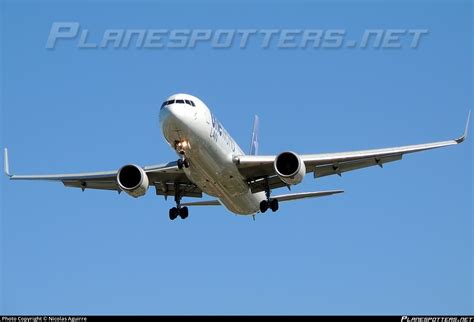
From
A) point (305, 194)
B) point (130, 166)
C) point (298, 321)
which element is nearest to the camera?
point (298, 321)

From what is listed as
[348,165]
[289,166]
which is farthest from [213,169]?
[348,165]

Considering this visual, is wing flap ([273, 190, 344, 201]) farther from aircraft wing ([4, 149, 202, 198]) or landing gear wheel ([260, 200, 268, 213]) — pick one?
aircraft wing ([4, 149, 202, 198])

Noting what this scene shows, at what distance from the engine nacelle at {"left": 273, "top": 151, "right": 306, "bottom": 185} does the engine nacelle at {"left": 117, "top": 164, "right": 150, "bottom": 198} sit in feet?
18.1

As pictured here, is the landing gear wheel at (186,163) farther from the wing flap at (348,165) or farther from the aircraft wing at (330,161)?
the wing flap at (348,165)

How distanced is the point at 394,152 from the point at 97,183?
13635 mm

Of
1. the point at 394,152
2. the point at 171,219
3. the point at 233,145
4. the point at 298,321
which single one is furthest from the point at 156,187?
the point at 298,321

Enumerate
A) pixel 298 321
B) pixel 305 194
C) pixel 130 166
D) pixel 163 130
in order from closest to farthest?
pixel 298 321 < pixel 163 130 < pixel 130 166 < pixel 305 194

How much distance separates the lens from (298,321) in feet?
88.1

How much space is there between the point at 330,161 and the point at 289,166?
2.27 meters

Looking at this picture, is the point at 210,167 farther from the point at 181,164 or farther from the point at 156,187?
the point at 156,187

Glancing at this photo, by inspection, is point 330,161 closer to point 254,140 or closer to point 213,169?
point 213,169

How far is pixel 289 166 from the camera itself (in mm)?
39344

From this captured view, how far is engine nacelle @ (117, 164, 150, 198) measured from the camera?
39.6 m

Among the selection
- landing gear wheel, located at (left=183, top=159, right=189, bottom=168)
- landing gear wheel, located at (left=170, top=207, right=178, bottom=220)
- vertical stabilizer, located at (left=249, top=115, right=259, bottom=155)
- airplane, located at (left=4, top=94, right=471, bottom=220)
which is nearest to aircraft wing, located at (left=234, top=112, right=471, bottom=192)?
airplane, located at (left=4, top=94, right=471, bottom=220)
